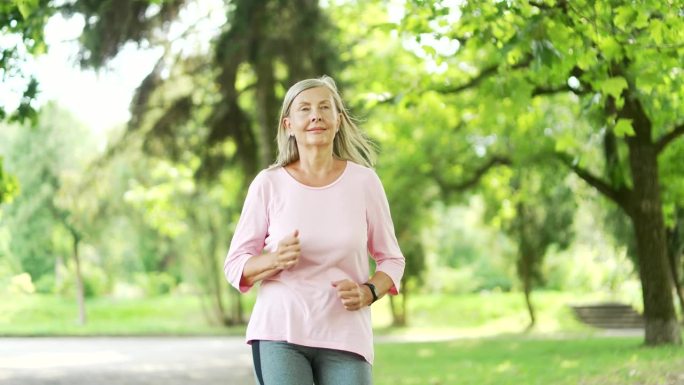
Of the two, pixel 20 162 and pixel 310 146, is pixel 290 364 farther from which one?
pixel 20 162

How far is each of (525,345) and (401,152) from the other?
258 inches

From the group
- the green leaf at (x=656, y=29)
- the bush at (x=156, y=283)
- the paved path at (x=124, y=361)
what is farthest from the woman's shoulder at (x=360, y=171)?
the bush at (x=156, y=283)

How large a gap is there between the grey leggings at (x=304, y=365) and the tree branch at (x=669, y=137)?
1077 centimetres

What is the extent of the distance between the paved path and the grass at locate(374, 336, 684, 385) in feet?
8.53

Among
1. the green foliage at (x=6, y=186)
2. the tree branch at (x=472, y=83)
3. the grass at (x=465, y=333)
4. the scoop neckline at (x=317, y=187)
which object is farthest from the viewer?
the tree branch at (x=472, y=83)

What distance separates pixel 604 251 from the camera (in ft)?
98.1

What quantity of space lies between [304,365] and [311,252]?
361 mm

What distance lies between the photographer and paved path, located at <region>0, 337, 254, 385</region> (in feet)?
44.8

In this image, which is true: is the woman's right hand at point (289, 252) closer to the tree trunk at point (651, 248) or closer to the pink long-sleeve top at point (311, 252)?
the pink long-sleeve top at point (311, 252)

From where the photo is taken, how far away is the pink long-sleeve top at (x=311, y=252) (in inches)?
117

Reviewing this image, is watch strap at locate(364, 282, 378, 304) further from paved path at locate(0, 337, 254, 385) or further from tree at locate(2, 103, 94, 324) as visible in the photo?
tree at locate(2, 103, 94, 324)

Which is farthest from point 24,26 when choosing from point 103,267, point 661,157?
point 103,267

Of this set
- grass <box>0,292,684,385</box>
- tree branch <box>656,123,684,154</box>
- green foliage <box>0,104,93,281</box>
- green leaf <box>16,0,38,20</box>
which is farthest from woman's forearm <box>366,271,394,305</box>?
green foliage <box>0,104,93,281</box>

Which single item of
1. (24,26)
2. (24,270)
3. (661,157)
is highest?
(24,26)
